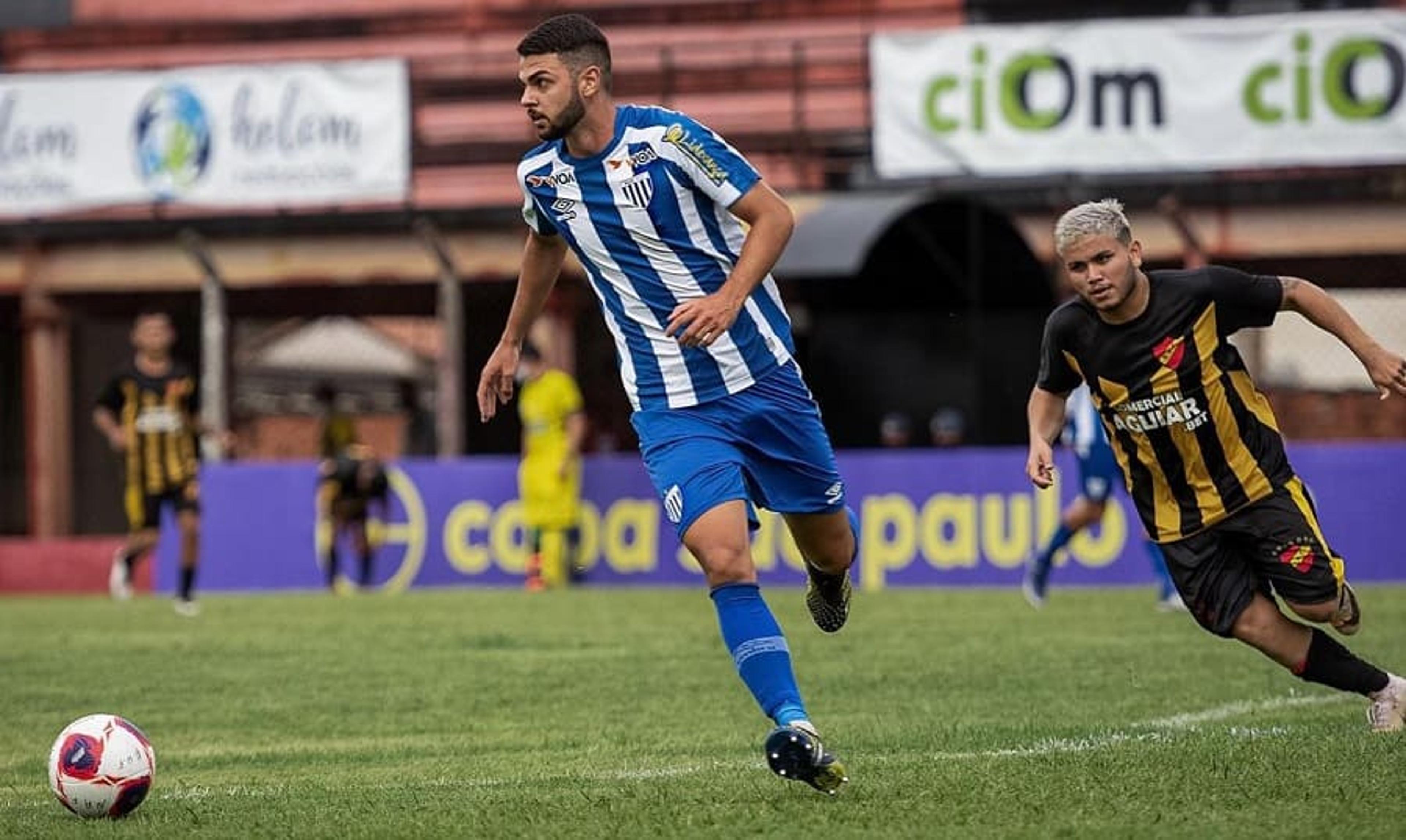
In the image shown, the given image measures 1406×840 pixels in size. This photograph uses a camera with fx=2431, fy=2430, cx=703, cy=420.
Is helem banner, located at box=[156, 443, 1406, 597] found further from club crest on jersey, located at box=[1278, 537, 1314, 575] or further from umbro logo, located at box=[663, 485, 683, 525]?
umbro logo, located at box=[663, 485, 683, 525]

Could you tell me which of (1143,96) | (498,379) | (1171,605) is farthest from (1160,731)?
(1143,96)

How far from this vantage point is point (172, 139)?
2392 centimetres

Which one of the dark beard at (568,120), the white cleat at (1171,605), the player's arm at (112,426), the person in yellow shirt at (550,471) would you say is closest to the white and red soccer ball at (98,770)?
the dark beard at (568,120)

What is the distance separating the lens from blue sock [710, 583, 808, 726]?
662 centimetres

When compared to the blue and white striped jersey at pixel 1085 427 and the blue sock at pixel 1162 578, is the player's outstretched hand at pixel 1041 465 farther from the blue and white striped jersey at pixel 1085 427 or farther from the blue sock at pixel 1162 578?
the blue and white striped jersey at pixel 1085 427

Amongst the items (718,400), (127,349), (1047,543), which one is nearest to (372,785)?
(718,400)

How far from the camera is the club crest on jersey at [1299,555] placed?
7609 millimetres

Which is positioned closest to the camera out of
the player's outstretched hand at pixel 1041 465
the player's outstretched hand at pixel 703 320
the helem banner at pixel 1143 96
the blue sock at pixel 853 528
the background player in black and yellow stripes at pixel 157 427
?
the player's outstretched hand at pixel 703 320

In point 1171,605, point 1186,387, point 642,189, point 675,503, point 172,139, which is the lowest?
point 1171,605

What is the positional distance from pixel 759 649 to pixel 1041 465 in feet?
4.32

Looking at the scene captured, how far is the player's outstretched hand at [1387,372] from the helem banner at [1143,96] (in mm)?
14343

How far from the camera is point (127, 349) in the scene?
3189cm

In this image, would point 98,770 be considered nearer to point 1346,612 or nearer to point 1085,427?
point 1346,612

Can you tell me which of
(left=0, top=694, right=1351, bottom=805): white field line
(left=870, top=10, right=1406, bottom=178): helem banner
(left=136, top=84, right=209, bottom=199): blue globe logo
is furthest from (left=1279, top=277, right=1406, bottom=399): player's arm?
(left=136, top=84, right=209, bottom=199): blue globe logo
